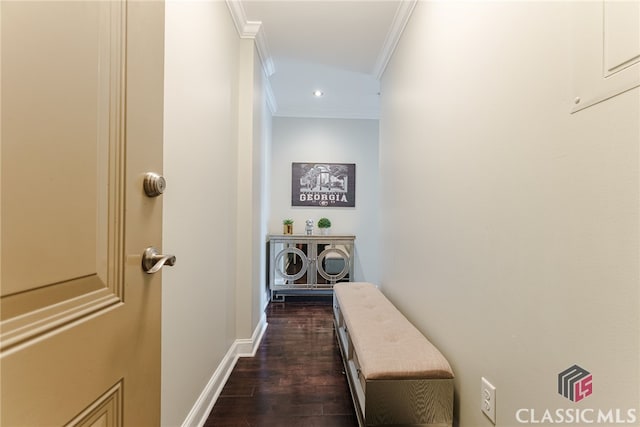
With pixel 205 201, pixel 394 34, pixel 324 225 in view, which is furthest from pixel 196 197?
pixel 324 225

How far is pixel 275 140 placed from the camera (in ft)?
12.8

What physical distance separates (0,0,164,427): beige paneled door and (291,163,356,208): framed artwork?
3246 mm

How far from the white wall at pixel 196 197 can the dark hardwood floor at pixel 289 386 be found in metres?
0.23

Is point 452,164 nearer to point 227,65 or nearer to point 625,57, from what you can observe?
point 625,57

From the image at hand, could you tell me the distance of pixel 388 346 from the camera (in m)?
1.32

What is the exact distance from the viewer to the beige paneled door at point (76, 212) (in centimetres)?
37

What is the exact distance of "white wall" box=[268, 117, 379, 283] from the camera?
391 centimetres

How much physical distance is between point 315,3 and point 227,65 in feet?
2.42

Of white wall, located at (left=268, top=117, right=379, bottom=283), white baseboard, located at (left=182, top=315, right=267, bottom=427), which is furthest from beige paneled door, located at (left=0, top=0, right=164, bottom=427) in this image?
white wall, located at (left=268, top=117, right=379, bottom=283)

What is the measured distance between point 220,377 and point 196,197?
118cm

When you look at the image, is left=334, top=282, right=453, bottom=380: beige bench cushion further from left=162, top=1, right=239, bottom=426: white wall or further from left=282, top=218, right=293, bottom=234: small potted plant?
left=282, top=218, right=293, bottom=234: small potted plant

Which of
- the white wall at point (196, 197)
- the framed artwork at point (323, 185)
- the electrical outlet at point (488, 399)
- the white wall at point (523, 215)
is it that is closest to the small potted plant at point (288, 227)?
the framed artwork at point (323, 185)

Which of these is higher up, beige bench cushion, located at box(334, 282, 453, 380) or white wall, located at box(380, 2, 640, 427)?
white wall, located at box(380, 2, 640, 427)

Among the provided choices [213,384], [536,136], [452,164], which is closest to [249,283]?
[213,384]
